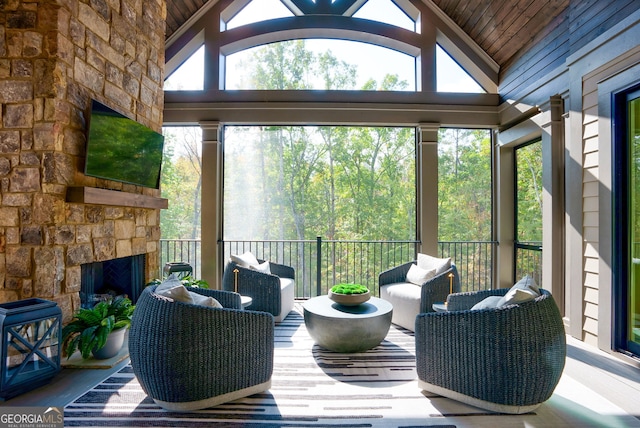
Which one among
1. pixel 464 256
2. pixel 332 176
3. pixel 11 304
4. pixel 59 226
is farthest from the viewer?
pixel 332 176

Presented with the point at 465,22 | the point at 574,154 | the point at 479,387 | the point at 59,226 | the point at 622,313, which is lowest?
the point at 479,387

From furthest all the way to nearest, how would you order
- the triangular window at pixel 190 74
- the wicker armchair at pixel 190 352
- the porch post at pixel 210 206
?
1. the triangular window at pixel 190 74
2. the porch post at pixel 210 206
3. the wicker armchair at pixel 190 352

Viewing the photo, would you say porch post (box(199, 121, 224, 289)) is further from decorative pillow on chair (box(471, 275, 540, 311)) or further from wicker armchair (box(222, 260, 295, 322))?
decorative pillow on chair (box(471, 275, 540, 311))

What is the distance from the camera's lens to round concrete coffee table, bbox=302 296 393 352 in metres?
2.62

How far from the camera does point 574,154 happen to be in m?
3.16

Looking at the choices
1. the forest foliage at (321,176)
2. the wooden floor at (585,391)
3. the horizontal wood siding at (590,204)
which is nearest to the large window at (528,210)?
the forest foliage at (321,176)

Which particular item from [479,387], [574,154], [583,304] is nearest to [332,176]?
[574,154]

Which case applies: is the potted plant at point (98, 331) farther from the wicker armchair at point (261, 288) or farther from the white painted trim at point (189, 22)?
the white painted trim at point (189, 22)

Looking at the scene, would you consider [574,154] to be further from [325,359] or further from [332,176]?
[332,176]

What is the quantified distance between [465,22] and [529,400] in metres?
4.76

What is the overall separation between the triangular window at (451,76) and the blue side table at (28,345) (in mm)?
5092

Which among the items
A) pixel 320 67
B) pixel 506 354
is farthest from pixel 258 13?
pixel 506 354

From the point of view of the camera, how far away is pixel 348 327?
2.62m

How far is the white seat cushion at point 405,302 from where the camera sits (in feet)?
10.8
